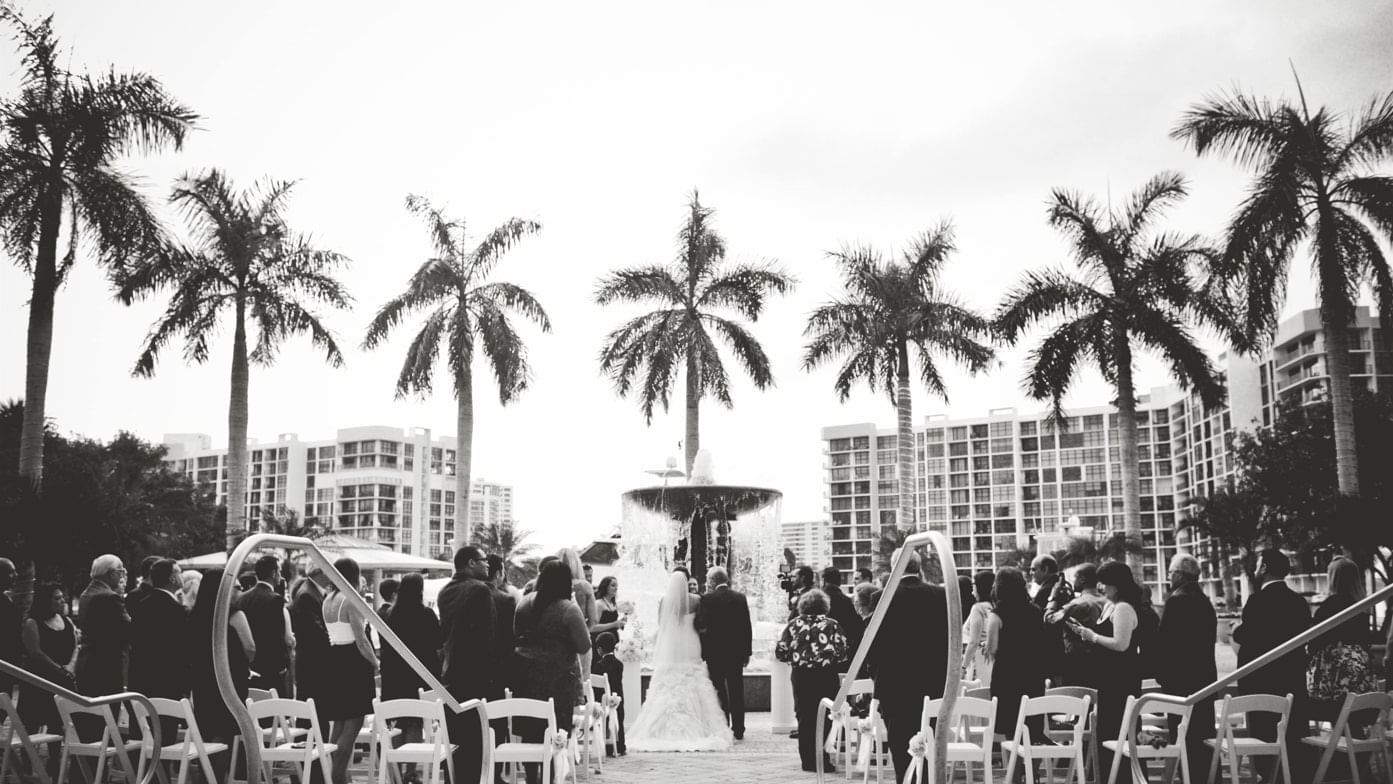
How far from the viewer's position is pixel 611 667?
1291 cm

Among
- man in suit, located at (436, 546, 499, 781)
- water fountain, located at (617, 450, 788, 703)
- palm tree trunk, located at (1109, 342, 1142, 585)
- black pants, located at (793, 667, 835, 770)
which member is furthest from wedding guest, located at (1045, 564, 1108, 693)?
palm tree trunk, located at (1109, 342, 1142, 585)

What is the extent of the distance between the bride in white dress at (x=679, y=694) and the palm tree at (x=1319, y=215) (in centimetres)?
1455

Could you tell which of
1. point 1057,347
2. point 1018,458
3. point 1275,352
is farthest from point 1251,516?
point 1018,458

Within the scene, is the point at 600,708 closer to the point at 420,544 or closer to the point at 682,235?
the point at 682,235

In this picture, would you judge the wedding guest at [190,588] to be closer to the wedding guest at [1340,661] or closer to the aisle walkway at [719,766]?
the aisle walkway at [719,766]

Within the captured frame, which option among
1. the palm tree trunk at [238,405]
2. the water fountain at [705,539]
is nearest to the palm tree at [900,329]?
the water fountain at [705,539]

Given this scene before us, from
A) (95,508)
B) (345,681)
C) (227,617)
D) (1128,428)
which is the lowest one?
(345,681)

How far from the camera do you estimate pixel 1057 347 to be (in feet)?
91.9

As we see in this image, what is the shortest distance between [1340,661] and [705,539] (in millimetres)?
15602

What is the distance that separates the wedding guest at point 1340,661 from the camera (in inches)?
305

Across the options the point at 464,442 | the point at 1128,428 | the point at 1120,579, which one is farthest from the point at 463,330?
the point at 1120,579

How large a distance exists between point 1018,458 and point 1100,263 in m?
116

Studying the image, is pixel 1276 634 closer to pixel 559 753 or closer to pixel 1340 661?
pixel 1340 661

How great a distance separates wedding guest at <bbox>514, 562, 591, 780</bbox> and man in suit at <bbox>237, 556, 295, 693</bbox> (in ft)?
7.36
